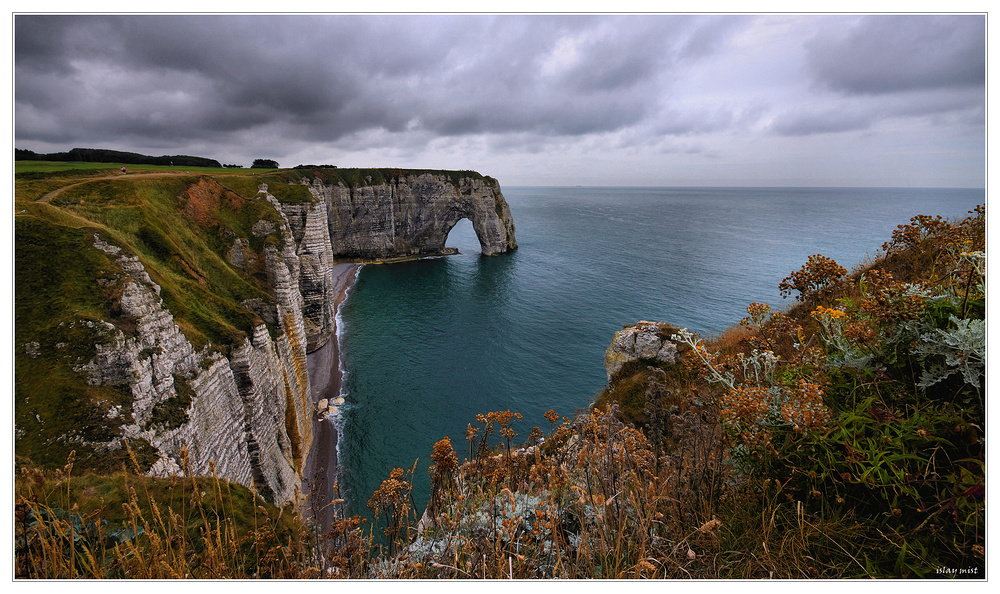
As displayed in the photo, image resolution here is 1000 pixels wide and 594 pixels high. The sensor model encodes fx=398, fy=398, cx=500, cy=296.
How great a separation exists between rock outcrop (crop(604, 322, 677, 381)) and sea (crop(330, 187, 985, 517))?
430cm

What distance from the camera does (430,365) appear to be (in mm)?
37781

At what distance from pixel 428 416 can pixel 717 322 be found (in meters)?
32.3

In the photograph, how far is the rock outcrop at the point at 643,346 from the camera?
1528 cm

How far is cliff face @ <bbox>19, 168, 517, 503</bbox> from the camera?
42.0ft

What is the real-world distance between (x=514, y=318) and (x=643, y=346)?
3464 centimetres

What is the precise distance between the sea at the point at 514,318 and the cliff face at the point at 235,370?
14.7 feet

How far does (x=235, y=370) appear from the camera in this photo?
61.0 feet

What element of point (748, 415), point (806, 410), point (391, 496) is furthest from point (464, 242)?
point (806, 410)

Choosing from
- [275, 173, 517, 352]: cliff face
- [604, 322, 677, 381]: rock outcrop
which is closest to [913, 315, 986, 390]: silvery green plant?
[604, 322, 677, 381]: rock outcrop

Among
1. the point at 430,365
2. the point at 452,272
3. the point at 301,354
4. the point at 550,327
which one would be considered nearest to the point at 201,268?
the point at 301,354

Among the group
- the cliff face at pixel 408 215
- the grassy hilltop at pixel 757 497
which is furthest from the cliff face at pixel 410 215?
the grassy hilltop at pixel 757 497

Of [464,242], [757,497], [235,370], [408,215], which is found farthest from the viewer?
[464,242]

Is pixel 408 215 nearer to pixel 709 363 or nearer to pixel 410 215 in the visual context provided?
pixel 410 215

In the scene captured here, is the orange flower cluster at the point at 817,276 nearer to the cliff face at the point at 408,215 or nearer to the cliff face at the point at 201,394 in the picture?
the cliff face at the point at 201,394
